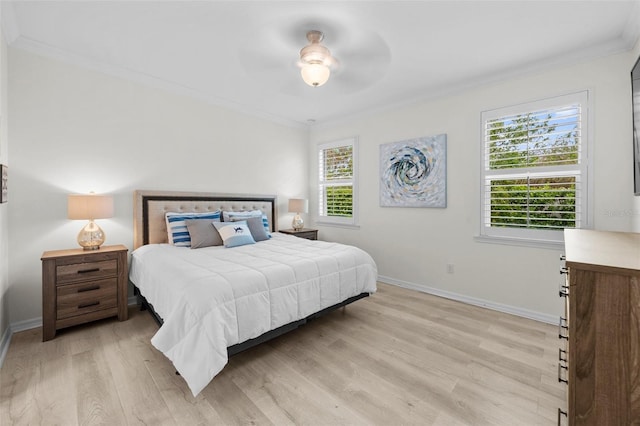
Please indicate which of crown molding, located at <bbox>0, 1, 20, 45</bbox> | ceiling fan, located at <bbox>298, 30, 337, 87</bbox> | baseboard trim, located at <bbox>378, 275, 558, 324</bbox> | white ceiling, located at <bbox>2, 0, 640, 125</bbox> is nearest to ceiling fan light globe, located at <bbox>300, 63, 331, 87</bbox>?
ceiling fan, located at <bbox>298, 30, 337, 87</bbox>

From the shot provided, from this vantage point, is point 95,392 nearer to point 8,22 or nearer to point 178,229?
point 178,229

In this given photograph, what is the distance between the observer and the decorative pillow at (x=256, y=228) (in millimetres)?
3465

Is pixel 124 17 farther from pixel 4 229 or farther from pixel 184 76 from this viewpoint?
pixel 4 229

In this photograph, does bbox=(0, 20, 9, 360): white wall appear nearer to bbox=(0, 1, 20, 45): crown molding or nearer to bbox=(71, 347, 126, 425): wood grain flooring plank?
bbox=(0, 1, 20, 45): crown molding

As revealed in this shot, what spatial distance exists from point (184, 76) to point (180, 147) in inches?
33.7

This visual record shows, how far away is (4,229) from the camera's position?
2.33 meters

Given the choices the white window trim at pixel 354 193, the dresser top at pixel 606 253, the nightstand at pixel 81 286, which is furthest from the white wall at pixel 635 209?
the nightstand at pixel 81 286

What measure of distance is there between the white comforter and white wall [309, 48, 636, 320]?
1161 mm

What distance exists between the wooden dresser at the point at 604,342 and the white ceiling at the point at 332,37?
197 centimetres

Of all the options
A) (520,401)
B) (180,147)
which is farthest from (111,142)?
(520,401)

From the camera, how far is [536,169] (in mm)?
2764

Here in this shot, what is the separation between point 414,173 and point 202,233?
2.75 m

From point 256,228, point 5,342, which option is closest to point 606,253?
point 256,228

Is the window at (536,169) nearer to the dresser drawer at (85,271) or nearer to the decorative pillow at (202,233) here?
the decorative pillow at (202,233)
